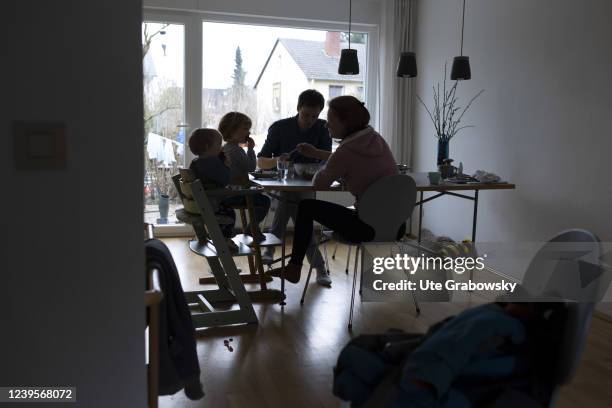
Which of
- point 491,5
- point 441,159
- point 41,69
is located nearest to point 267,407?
point 41,69

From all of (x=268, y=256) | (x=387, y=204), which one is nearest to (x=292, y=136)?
Result: (x=268, y=256)

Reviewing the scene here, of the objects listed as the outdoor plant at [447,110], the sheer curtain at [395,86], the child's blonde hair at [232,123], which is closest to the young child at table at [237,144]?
the child's blonde hair at [232,123]

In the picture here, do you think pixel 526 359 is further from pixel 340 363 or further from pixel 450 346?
pixel 340 363

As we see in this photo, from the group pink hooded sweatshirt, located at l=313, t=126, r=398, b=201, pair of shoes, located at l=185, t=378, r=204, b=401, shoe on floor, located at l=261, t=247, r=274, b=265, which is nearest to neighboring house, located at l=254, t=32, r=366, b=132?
shoe on floor, located at l=261, t=247, r=274, b=265

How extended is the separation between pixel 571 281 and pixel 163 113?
180 inches

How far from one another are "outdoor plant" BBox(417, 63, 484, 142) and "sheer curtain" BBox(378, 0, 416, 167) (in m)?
0.37

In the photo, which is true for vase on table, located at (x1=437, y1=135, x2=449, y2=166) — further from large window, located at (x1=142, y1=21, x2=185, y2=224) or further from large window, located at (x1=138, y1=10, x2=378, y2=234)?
large window, located at (x1=142, y1=21, x2=185, y2=224)

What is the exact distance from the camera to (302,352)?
2.88 m

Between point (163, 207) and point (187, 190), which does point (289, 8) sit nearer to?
point (163, 207)

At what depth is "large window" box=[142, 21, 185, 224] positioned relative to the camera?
5.41 metres

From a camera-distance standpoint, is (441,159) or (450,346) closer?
(450,346)

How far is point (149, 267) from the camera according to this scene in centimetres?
154

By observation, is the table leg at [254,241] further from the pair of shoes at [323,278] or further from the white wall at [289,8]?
the white wall at [289,8]

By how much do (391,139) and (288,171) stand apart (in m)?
2.38
